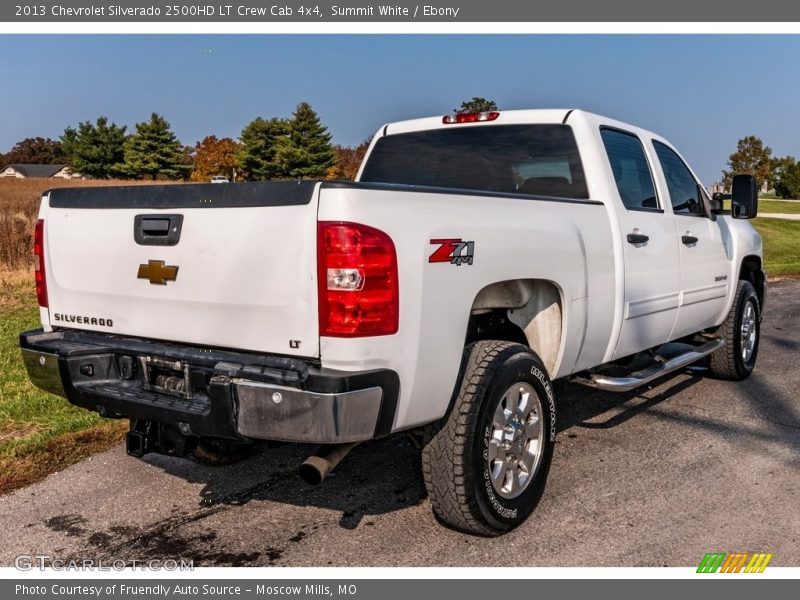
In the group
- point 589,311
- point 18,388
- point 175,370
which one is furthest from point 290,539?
point 18,388

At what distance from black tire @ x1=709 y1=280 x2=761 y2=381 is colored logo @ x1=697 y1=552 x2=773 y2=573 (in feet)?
11.1

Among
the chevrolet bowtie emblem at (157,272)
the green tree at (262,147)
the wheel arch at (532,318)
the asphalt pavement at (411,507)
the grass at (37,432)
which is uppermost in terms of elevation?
the green tree at (262,147)

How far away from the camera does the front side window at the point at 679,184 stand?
575 centimetres

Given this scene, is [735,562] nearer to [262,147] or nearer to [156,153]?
[262,147]

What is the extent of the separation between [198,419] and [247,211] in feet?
2.92

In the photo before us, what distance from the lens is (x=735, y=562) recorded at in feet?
11.5

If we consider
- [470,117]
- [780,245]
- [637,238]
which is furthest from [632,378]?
[780,245]

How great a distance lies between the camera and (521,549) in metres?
3.66

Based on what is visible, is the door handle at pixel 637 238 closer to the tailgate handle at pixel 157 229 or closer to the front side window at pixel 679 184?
the front side window at pixel 679 184

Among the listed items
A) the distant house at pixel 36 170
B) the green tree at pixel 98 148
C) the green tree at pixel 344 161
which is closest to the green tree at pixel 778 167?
the green tree at pixel 344 161

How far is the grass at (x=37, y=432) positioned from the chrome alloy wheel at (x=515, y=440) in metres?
2.72

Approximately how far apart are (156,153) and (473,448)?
290ft

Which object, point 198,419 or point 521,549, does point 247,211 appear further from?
point 521,549

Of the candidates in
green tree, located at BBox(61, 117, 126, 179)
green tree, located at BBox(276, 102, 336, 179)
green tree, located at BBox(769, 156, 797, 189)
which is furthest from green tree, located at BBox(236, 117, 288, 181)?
green tree, located at BBox(769, 156, 797, 189)
